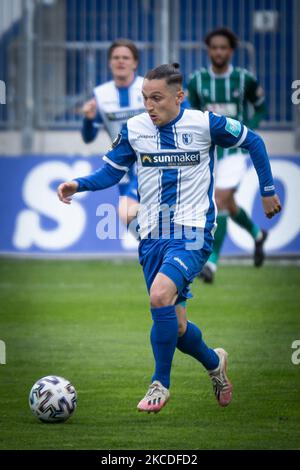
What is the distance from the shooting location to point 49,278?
14.0 metres

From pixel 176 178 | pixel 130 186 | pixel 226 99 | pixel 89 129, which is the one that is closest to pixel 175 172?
pixel 176 178

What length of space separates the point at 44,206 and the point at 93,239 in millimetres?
711

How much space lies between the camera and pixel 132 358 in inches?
362

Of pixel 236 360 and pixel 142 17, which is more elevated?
pixel 142 17

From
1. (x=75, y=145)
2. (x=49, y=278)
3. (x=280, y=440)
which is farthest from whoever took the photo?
(x=75, y=145)

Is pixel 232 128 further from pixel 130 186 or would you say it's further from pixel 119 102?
pixel 119 102

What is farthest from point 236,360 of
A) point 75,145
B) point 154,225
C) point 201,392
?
point 75,145

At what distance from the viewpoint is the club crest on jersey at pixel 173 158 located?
24.3ft

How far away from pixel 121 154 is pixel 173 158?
32 cm

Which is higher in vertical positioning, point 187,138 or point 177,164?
point 187,138

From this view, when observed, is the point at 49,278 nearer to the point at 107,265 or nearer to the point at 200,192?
the point at 107,265

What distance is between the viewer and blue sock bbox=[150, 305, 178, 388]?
709 cm

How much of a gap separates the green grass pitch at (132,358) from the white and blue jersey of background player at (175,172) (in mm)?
824

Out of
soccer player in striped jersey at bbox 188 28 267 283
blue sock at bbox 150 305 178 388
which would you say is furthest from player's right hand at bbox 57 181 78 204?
soccer player in striped jersey at bbox 188 28 267 283
